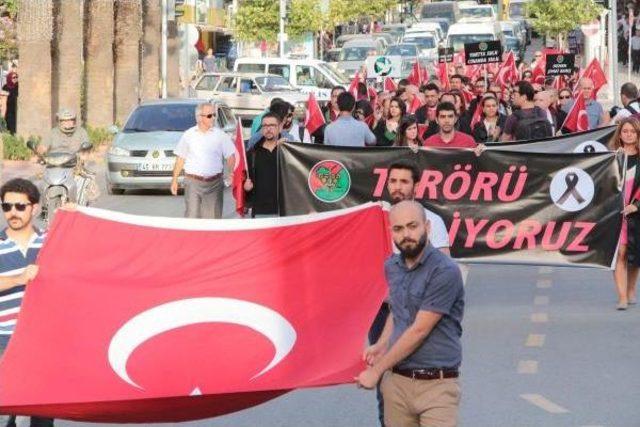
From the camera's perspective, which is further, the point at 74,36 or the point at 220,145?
the point at 74,36

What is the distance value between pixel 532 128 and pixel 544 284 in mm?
1674

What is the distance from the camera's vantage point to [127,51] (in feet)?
147

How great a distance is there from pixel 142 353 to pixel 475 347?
5.26m

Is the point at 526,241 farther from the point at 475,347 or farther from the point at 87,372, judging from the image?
the point at 87,372

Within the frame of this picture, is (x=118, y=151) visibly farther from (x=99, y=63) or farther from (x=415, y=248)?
(x=415, y=248)

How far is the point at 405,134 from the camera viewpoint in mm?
15633

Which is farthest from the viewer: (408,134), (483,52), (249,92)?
(249,92)

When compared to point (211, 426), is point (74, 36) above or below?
above

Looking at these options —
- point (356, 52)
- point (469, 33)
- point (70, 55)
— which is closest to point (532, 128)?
point (70, 55)

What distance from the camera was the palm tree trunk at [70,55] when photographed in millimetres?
38562

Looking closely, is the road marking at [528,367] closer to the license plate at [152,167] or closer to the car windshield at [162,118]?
the license plate at [152,167]

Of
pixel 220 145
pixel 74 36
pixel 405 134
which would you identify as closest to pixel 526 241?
pixel 405 134

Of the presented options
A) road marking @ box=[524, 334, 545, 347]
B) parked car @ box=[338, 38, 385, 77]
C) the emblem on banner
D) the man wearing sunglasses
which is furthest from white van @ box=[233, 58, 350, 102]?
the man wearing sunglasses

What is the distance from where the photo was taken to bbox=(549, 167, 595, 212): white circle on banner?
48.0 ft
